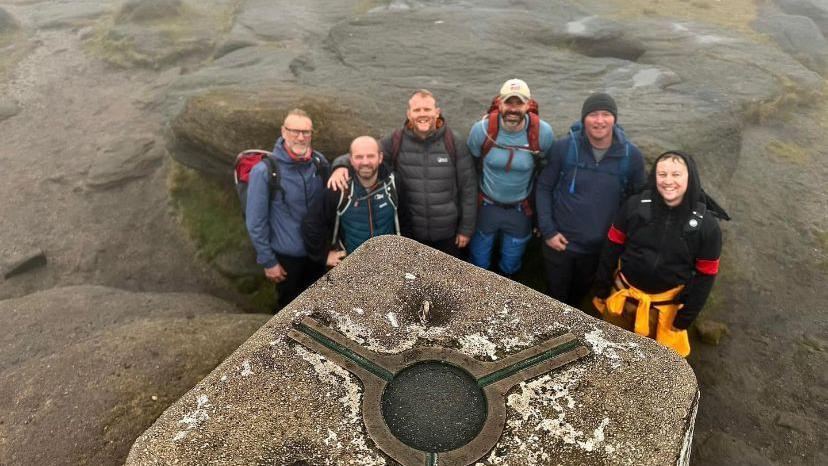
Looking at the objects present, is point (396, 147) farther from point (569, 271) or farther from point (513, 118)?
point (569, 271)

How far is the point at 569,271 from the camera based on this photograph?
7.07 metres

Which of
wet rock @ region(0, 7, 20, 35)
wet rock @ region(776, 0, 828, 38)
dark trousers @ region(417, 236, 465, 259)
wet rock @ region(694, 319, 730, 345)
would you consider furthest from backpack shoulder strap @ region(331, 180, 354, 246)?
wet rock @ region(0, 7, 20, 35)

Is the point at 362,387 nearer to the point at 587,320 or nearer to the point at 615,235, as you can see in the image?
the point at 587,320

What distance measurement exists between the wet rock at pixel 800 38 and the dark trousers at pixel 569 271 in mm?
12390

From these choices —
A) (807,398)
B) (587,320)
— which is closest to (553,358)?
(587,320)

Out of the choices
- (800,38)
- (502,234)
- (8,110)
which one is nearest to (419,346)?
(502,234)

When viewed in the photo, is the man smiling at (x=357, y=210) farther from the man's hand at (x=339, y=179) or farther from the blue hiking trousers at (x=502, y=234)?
the blue hiking trousers at (x=502, y=234)

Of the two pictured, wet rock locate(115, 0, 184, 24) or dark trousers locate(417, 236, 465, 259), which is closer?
dark trousers locate(417, 236, 465, 259)

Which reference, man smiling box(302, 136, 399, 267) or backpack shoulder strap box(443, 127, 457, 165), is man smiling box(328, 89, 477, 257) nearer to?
backpack shoulder strap box(443, 127, 457, 165)

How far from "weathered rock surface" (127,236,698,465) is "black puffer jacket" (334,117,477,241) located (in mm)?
1327

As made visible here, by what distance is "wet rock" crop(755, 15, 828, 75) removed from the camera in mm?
15080

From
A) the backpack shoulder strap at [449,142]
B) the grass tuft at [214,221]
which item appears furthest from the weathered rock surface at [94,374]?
the backpack shoulder strap at [449,142]

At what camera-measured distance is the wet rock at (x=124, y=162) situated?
12.2 metres

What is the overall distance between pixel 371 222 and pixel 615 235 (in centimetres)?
268
